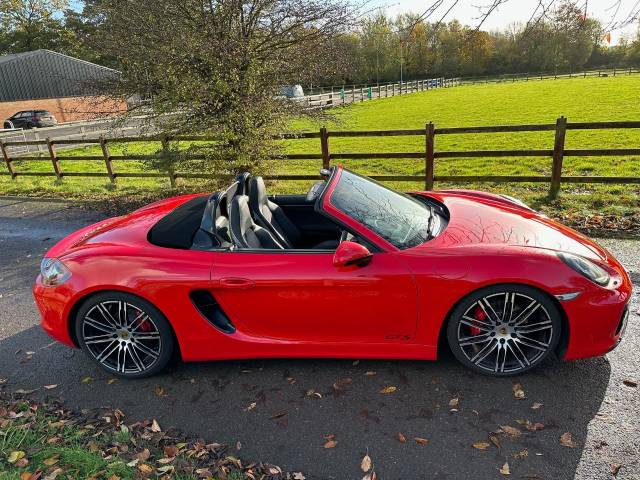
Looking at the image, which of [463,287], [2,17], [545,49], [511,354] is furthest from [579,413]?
[2,17]

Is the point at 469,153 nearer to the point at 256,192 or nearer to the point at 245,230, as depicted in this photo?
the point at 256,192

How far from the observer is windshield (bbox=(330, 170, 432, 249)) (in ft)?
10.3

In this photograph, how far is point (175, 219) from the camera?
359cm

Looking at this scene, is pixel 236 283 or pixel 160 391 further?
pixel 160 391

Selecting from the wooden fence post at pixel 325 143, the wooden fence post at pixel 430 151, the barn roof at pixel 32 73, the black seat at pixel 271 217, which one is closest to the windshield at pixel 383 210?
the black seat at pixel 271 217

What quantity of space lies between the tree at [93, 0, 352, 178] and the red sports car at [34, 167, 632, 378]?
486 centimetres

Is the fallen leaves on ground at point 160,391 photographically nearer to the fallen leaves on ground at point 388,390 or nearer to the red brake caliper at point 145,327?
the red brake caliper at point 145,327

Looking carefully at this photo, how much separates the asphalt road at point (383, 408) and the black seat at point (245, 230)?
91 centimetres

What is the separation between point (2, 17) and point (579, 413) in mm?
65836

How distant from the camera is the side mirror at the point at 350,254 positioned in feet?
9.31

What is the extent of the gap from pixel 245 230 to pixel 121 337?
1186 millimetres


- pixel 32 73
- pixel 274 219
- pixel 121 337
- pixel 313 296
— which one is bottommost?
pixel 121 337

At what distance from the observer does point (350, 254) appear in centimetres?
284

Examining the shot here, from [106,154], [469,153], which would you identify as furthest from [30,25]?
[469,153]
